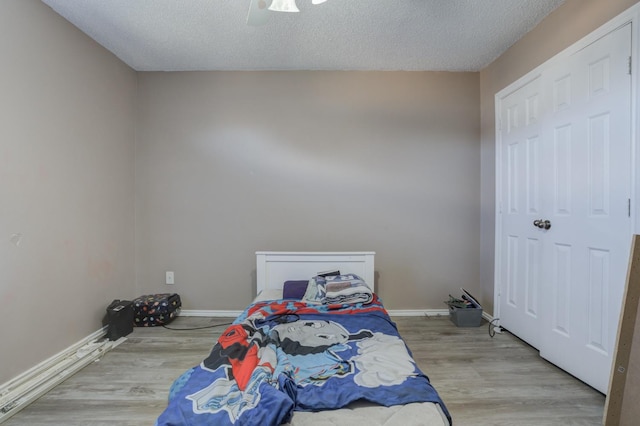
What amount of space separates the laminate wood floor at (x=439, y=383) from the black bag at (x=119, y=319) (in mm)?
89

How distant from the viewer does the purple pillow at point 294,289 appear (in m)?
2.42

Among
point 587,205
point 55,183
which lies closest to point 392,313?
point 587,205

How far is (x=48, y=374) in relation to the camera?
182 cm

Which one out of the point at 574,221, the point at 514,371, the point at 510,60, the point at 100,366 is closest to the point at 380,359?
the point at 514,371

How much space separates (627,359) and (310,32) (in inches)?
111

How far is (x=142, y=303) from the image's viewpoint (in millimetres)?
2672

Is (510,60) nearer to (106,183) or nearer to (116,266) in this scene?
(106,183)

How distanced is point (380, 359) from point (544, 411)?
1082mm

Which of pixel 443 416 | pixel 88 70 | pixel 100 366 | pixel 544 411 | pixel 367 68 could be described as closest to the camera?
pixel 443 416

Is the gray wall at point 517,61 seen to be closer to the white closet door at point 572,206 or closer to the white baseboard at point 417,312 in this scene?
the white closet door at point 572,206

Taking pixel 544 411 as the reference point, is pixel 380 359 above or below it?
above

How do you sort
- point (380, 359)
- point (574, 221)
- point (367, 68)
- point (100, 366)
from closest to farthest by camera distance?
point (380, 359) → point (574, 221) → point (100, 366) → point (367, 68)

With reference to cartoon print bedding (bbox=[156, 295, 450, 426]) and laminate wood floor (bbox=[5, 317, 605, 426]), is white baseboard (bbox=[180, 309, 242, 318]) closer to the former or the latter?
laminate wood floor (bbox=[5, 317, 605, 426])

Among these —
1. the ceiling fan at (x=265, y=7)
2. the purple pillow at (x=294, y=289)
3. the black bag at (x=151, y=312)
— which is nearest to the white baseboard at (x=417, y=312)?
the purple pillow at (x=294, y=289)
